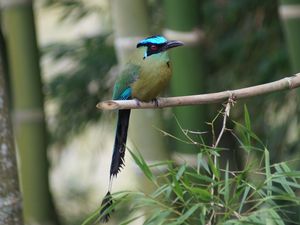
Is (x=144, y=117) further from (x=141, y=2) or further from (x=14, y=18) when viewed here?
(x=14, y=18)

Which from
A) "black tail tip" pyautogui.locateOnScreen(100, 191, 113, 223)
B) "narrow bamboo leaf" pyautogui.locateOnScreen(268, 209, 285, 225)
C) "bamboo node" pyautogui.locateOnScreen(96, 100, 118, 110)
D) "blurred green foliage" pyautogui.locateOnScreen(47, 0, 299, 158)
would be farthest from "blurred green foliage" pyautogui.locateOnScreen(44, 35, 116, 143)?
"narrow bamboo leaf" pyautogui.locateOnScreen(268, 209, 285, 225)

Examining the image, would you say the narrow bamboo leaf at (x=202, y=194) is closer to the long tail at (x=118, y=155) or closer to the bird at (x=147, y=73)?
the long tail at (x=118, y=155)

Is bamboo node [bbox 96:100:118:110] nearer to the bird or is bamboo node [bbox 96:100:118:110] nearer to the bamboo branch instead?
the bamboo branch

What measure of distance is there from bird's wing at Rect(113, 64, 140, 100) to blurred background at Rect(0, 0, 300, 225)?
0.32 m

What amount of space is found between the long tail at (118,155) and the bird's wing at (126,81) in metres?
0.09

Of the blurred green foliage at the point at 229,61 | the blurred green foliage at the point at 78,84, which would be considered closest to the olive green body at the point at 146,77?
the blurred green foliage at the point at 229,61


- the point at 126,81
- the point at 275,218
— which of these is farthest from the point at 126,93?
the point at 275,218

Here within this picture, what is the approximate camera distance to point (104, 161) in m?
6.21

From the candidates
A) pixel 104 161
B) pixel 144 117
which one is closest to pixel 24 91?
pixel 144 117

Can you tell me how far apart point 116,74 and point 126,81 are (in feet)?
6.16

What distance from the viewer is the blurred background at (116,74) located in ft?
8.82

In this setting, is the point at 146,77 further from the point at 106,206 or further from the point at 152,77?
the point at 106,206

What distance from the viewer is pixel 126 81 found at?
6.98ft

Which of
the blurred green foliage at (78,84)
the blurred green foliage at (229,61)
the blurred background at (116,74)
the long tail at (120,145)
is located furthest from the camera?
the blurred green foliage at (78,84)
